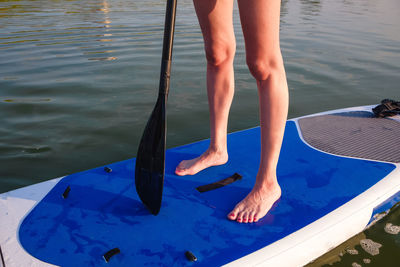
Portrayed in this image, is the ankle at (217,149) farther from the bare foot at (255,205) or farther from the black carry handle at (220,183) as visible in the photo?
the bare foot at (255,205)

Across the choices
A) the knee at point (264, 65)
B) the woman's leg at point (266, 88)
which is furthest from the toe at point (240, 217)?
the knee at point (264, 65)

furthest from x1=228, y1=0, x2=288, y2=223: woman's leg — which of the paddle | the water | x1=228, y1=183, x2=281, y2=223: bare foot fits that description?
the water

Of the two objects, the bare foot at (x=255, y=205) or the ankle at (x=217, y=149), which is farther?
the ankle at (x=217, y=149)

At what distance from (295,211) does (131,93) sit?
2513 millimetres

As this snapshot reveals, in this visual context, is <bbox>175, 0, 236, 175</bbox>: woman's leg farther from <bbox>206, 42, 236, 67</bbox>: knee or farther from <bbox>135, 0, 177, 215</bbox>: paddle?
<bbox>135, 0, 177, 215</bbox>: paddle

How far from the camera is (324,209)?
1562 millimetres

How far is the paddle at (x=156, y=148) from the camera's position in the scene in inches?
57.2

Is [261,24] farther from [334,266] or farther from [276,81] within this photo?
[334,266]

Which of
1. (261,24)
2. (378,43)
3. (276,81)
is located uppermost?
(261,24)

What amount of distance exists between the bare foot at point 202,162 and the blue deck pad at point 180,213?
0.12ft

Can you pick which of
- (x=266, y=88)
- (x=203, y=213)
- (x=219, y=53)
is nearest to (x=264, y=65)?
(x=266, y=88)

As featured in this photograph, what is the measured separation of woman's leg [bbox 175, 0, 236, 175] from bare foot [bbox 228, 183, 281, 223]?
41 centimetres

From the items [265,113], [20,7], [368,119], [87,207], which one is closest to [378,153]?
[368,119]

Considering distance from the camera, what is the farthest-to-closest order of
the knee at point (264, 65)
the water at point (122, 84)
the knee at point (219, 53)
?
the water at point (122, 84) < the knee at point (219, 53) < the knee at point (264, 65)
